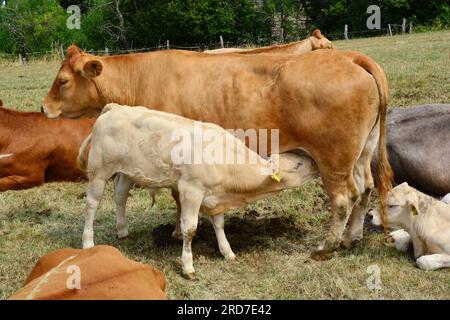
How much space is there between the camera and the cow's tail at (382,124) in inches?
227

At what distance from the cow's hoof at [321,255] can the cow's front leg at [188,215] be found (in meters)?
1.23

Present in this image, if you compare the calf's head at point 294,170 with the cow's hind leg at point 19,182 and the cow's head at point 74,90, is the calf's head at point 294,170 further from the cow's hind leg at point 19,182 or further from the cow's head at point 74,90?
the cow's hind leg at point 19,182

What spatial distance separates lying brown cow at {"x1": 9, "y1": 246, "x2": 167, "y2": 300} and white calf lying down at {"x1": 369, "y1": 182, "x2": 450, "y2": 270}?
2.65m

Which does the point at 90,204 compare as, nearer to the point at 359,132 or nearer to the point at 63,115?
the point at 63,115

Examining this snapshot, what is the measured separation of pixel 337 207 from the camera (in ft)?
19.5

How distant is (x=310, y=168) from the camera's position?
5777mm

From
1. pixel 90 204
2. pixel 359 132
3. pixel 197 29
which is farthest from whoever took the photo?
pixel 197 29

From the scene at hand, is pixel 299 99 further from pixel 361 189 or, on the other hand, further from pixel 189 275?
pixel 189 275

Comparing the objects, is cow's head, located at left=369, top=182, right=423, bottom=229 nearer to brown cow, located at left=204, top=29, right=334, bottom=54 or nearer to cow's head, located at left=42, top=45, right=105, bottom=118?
brown cow, located at left=204, top=29, right=334, bottom=54

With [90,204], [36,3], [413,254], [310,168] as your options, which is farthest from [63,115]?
[36,3]

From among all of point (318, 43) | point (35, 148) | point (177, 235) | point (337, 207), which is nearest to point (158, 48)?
point (318, 43)

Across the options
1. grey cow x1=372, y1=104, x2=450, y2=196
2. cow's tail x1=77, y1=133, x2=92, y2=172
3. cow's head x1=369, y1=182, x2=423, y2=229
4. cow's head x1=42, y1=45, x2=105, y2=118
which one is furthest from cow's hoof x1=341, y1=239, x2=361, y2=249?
cow's head x1=42, y1=45, x2=105, y2=118

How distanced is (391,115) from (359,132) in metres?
2.59

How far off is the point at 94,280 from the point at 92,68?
11.2 feet
